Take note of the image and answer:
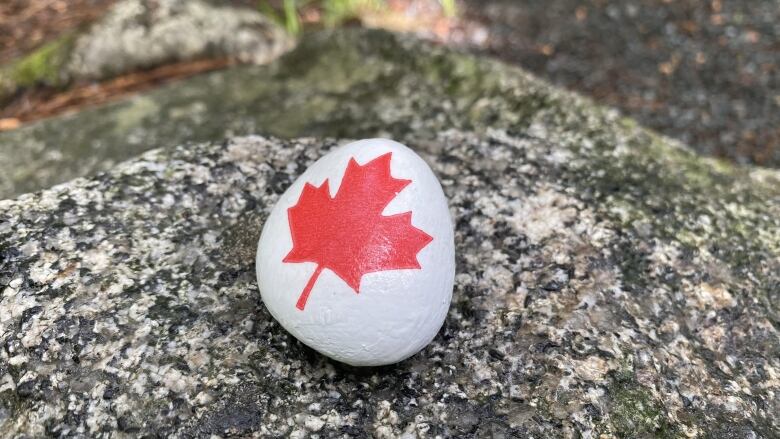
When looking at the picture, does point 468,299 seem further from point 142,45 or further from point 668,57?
point 668,57

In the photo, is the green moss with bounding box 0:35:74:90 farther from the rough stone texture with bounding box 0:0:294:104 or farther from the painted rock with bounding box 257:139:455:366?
the painted rock with bounding box 257:139:455:366

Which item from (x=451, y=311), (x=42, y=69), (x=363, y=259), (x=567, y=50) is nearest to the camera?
(x=363, y=259)

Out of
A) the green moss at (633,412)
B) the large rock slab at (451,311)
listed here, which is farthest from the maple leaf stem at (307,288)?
the green moss at (633,412)

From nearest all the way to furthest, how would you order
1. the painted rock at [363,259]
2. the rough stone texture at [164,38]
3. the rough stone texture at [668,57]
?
the painted rock at [363,259]
the rough stone texture at [164,38]
the rough stone texture at [668,57]

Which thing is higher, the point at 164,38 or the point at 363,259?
the point at 363,259

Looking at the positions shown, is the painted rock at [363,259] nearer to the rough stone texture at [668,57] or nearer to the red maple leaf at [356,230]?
the red maple leaf at [356,230]

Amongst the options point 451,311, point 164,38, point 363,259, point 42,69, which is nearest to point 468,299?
point 451,311
